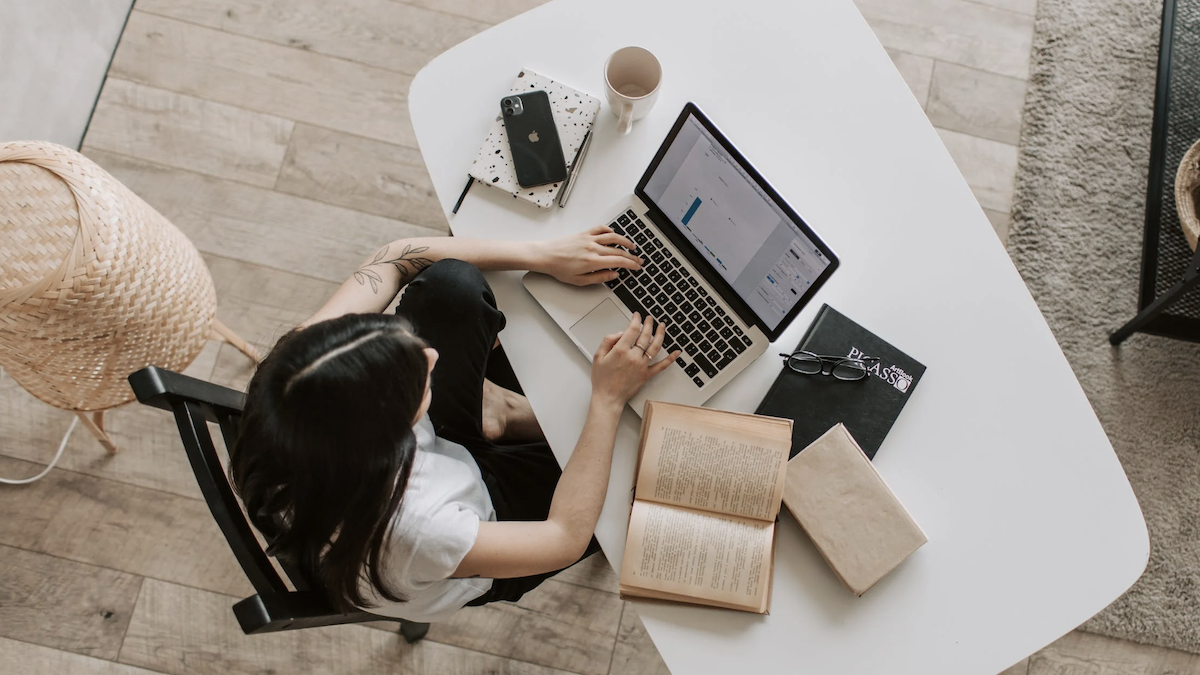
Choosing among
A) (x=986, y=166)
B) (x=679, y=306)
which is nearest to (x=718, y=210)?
(x=679, y=306)

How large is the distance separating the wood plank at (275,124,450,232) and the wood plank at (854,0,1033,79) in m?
1.15

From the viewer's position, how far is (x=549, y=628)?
1.57 m

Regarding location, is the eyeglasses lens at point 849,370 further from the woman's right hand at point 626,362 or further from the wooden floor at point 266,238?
the wooden floor at point 266,238

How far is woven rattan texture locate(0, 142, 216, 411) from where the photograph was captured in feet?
3.65

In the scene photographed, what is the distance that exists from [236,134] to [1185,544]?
2269 mm

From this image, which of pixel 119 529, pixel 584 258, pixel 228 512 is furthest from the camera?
pixel 119 529

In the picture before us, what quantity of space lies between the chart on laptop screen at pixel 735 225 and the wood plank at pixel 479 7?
3.43 ft

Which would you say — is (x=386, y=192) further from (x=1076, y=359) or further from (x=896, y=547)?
(x=1076, y=359)

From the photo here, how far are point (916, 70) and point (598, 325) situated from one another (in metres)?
1.26

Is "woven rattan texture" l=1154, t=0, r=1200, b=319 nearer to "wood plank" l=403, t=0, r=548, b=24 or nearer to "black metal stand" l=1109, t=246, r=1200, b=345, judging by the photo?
"black metal stand" l=1109, t=246, r=1200, b=345

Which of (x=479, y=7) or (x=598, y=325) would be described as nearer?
(x=598, y=325)

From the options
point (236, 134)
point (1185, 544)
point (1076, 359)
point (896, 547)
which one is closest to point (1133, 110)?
point (1076, 359)

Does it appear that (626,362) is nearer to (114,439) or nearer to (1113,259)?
(114,439)

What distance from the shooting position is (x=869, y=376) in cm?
102
